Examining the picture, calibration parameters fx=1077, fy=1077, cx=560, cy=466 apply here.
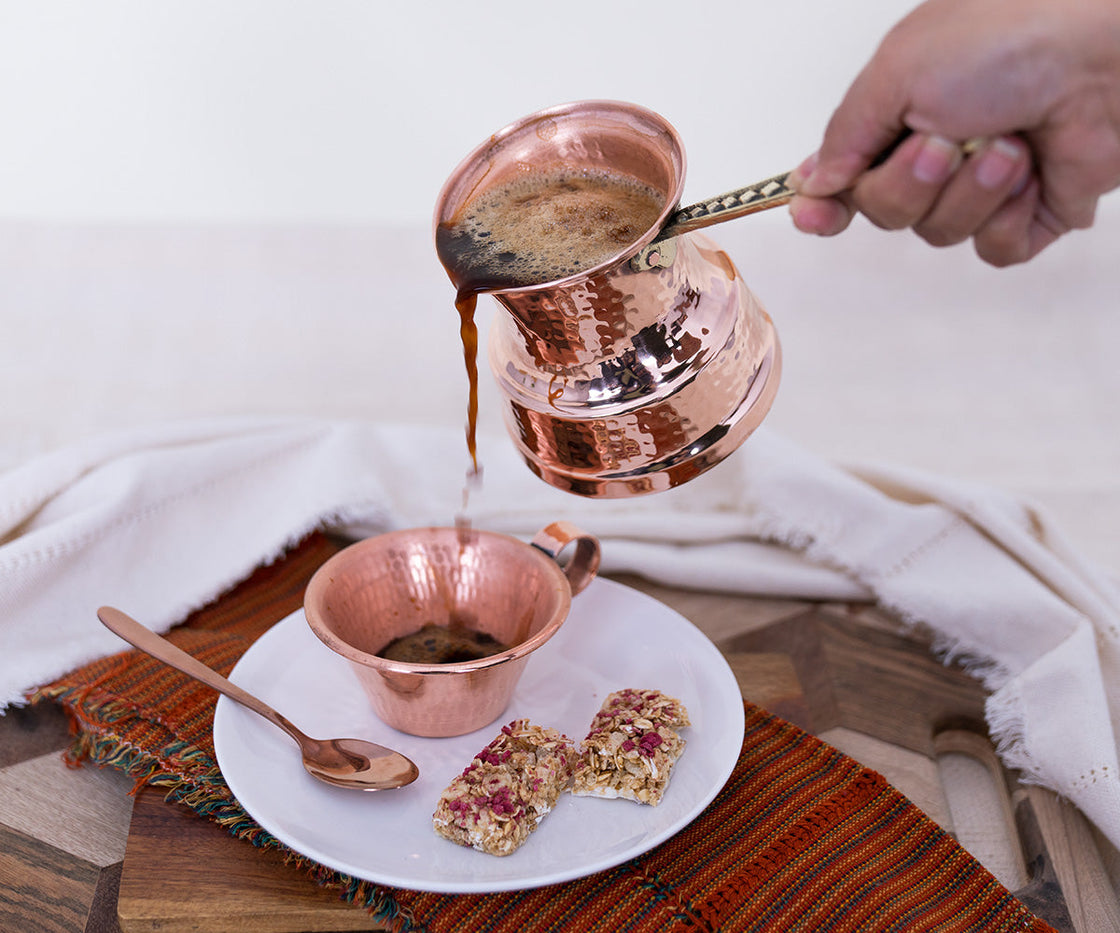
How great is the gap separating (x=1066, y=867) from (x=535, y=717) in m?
0.55

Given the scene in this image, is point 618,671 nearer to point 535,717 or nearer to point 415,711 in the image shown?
point 535,717

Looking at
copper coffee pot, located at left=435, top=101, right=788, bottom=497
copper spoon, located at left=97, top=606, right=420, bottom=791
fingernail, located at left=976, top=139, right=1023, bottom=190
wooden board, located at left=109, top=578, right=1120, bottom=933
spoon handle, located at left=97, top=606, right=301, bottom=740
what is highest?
fingernail, located at left=976, top=139, right=1023, bottom=190

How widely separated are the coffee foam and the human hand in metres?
0.16

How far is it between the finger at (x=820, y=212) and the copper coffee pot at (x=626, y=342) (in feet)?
0.08

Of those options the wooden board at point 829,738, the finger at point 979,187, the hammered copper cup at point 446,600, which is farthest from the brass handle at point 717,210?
the wooden board at point 829,738

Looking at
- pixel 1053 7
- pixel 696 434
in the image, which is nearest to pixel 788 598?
pixel 696 434

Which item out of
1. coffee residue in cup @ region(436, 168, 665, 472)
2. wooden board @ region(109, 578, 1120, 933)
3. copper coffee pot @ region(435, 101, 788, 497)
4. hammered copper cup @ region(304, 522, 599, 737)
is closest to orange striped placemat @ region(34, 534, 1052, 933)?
wooden board @ region(109, 578, 1120, 933)

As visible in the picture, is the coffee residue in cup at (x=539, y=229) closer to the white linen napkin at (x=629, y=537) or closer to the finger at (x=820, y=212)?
the finger at (x=820, y=212)

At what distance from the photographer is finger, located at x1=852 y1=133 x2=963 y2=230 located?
0.79 metres

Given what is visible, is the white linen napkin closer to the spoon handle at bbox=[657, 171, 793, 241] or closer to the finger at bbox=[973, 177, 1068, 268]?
the finger at bbox=[973, 177, 1068, 268]

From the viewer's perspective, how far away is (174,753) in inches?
41.9

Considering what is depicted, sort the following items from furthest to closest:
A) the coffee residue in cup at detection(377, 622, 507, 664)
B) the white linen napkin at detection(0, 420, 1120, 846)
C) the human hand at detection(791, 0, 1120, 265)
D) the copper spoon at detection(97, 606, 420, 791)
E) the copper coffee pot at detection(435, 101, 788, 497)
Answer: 1. the white linen napkin at detection(0, 420, 1120, 846)
2. the coffee residue in cup at detection(377, 622, 507, 664)
3. the copper spoon at detection(97, 606, 420, 791)
4. the copper coffee pot at detection(435, 101, 788, 497)
5. the human hand at detection(791, 0, 1120, 265)

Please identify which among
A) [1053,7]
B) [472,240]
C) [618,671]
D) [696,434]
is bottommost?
[618,671]

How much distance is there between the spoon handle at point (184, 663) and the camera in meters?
1.03
